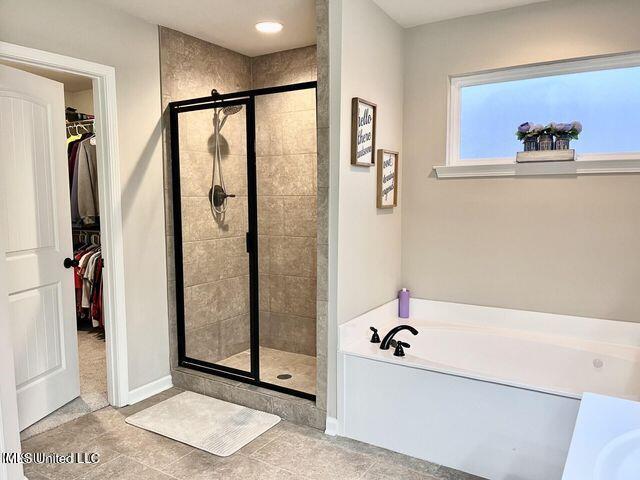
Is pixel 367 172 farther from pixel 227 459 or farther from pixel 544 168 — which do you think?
pixel 227 459

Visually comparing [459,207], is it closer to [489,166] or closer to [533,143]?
[489,166]

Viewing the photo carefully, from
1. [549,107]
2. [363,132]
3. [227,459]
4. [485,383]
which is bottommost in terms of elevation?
[227,459]

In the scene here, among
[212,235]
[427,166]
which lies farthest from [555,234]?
[212,235]

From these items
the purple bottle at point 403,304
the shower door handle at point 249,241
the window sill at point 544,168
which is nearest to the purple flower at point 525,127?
the window sill at point 544,168

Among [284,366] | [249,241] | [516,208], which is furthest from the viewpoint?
[284,366]

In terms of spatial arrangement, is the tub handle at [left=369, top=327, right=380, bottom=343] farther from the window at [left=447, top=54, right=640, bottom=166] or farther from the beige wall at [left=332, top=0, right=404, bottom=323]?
the window at [left=447, top=54, right=640, bottom=166]

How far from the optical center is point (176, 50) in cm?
333

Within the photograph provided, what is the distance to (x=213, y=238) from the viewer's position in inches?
139

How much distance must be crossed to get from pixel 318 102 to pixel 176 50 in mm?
1318

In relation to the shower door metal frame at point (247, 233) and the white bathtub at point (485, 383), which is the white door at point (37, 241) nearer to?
the shower door metal frame at point (247, 233)

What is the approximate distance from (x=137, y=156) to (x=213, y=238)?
2.58 ft

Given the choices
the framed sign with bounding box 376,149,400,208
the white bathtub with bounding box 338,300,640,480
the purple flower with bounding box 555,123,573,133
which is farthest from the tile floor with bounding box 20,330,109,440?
the purple flower with bounding box 555,123,573,133

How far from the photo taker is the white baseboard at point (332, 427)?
2748 mm

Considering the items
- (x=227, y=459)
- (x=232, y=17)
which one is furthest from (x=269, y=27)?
(x=227, y=459)
